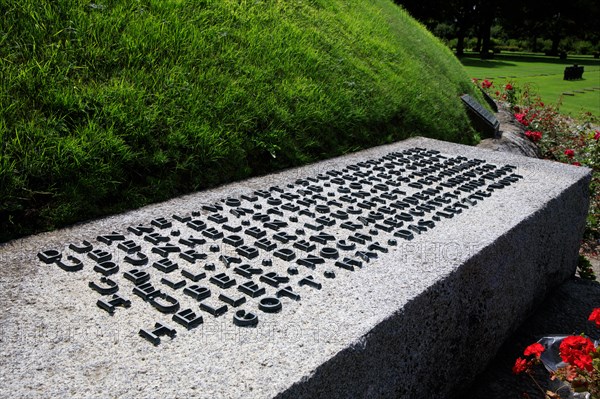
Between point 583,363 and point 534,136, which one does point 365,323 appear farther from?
point 534,136

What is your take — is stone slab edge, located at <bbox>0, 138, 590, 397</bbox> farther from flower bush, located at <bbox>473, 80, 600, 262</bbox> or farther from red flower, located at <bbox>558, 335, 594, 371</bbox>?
flower bush, located at <bbox>473, 80, 600, 262</bbox>

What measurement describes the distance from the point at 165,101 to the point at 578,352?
345 cm

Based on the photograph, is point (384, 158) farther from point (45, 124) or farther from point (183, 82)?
point (45, 124)

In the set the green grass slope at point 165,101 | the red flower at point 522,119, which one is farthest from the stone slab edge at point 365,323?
the red flower at point 522,119

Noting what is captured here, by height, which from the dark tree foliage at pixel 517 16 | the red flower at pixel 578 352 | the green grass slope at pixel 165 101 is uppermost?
the green grass slope at pixel 165 101

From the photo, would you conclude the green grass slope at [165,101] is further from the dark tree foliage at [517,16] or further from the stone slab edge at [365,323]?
the dark tree foliage at [517,16]

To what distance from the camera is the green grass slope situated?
11.5 ft

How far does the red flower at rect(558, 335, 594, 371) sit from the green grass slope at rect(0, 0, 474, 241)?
108 inches

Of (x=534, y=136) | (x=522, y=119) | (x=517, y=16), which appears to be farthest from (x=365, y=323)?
(x=517, y=16)

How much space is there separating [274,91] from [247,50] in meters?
0.60

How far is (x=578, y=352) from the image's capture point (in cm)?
246

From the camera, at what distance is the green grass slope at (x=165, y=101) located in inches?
138

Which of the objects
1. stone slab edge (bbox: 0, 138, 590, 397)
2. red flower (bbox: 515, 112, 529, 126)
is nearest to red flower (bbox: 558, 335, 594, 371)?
stone slab edge (bbox: 0, 138, 590, 397)

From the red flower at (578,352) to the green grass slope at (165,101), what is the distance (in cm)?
275
